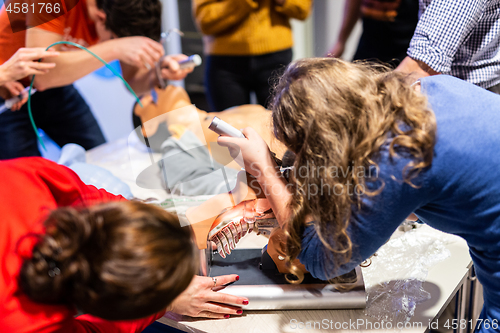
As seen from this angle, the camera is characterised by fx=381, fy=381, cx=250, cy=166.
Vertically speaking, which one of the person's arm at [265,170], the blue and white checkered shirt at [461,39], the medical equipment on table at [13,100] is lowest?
the medical equipment on table at [13,100]

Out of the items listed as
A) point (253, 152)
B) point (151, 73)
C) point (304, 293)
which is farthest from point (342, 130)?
point (151, 73)

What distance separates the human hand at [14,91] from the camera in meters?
1.15

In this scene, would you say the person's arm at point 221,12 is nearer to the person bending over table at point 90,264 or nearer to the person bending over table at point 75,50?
the person bending over table at point 75,50

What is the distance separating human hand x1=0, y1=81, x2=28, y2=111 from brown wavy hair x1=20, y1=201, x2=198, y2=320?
0.88 metres

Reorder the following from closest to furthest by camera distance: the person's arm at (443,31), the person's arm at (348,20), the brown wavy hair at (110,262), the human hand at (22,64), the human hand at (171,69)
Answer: the brown wavy hair at (110,262)
the person's arm at (443,31)
the human hand at (22,64)
the human hand at (171,69)
the person's arm at (348,20)

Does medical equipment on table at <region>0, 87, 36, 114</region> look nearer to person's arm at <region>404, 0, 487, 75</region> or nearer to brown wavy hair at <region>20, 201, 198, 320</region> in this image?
brown wavy hair at <region>20, 201, 198, 320</region>

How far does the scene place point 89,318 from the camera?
0.60 meters

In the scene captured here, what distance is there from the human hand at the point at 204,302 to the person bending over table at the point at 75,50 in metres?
0.85

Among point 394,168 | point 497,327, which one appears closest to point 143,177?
point 394,168

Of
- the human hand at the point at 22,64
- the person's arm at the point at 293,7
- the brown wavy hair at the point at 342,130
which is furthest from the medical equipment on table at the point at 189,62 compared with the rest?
the brown wavy hair at the point at 342,130

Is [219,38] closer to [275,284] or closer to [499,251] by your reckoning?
[275,284]

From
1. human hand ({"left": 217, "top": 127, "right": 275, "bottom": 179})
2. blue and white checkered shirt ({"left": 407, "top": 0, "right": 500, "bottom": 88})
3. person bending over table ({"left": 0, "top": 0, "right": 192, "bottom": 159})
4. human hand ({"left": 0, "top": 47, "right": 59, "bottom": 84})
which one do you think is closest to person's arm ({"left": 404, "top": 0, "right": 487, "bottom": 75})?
blue and white checkered shirt ({"left": 407, "top": 0, "right": 500, "bottom": 88})

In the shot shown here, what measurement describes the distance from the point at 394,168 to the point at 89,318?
0.52 metres

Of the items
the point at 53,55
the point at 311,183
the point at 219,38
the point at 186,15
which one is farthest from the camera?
the point at 186,15
